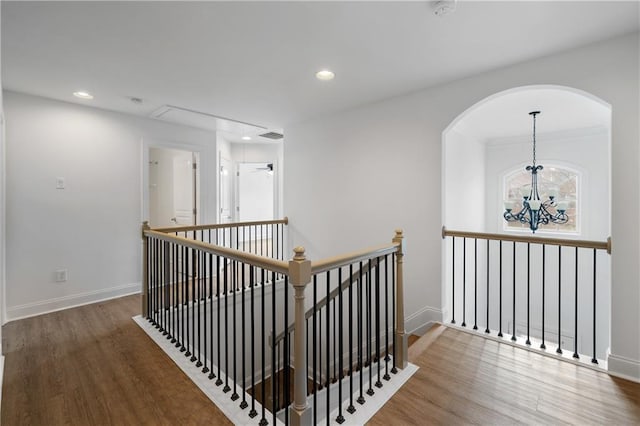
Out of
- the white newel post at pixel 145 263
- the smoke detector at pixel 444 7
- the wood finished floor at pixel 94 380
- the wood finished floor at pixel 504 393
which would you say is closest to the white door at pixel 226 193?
the white newel post at pixel 145 263

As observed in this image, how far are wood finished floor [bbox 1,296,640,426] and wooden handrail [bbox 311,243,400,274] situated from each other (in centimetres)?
90

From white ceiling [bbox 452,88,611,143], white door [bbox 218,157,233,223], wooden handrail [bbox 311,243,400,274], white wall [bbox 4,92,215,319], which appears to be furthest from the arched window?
white wall [bbox 4,92,215,319]

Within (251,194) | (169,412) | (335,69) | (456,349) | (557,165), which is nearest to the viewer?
(169,412)

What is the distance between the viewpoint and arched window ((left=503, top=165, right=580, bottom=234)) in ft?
14.7

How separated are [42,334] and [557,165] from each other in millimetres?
6827

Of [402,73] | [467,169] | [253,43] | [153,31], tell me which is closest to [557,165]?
[467,169]

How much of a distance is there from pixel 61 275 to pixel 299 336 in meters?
3.55

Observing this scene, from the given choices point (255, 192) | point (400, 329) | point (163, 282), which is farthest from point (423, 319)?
point (255, 192)

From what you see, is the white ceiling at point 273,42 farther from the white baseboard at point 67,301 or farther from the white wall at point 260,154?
the white wall at point 260,154

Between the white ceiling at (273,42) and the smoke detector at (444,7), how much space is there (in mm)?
59

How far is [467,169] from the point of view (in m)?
4.09

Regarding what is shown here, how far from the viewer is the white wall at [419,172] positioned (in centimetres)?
207

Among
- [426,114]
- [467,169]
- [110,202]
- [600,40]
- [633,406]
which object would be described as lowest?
[633,406]

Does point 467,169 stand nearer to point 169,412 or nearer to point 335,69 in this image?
point 335,69
